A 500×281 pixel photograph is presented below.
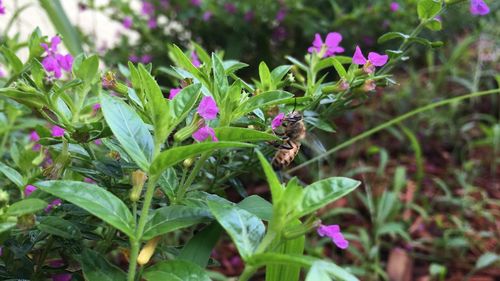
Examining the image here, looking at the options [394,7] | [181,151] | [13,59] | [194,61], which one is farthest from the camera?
[394,7]

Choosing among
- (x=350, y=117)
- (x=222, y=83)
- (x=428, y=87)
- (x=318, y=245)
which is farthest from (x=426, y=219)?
(x=222, y=83)

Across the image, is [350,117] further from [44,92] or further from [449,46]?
[44,92]

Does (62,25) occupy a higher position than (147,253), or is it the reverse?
(62,25)

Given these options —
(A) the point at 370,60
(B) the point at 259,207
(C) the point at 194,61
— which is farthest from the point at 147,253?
(C) the point at 194,61

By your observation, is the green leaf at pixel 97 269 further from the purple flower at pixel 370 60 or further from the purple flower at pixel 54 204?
the purple flower at pixel 370 60

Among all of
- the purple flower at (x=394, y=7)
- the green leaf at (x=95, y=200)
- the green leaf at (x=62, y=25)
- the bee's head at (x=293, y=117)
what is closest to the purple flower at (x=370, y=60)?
the bee's head at (x=293, y=117)

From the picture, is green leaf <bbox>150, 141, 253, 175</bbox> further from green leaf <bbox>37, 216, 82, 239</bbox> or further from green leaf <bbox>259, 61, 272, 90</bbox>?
green leaf <bbox>259, 61, 272, 90</bbox>

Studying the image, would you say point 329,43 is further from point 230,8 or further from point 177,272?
point 230,8

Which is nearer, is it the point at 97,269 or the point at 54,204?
the point at 97,269
